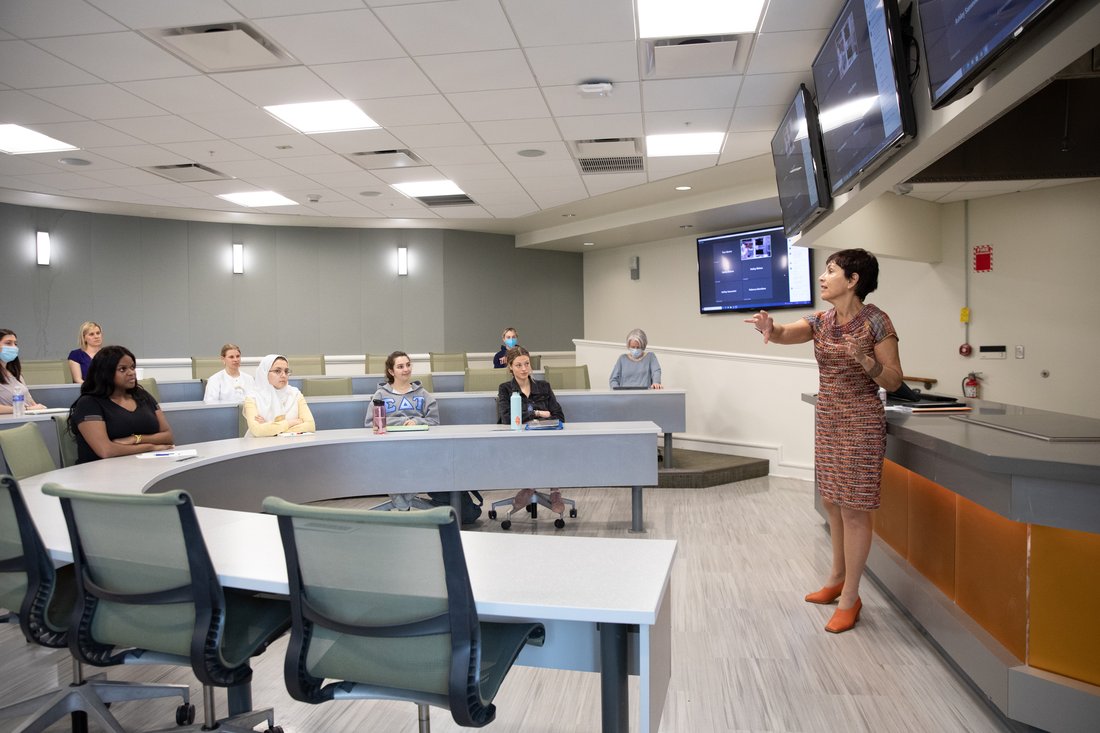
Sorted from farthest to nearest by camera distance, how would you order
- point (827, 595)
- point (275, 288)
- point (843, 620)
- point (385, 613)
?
1. point (275, 288)
2. point (827, 595)
3. point (843, 620)
4. point (385, 613)

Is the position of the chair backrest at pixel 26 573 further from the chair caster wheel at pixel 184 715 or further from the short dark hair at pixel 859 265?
the short dark hair at pixel 859 265

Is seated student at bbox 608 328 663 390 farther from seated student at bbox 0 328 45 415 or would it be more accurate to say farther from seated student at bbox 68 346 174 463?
seated student at bbox 0 328 45 415

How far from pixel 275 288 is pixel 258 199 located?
8.36 feet

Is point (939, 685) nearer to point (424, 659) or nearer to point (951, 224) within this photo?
point (424, 659)

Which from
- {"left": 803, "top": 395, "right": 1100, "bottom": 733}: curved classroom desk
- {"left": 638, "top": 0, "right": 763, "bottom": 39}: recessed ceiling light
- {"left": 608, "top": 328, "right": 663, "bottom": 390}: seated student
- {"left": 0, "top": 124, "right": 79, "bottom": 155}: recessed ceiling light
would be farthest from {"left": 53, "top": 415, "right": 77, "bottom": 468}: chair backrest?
{"left": 608, "top": 328, "right": 663, "bottom": 390}: seated student

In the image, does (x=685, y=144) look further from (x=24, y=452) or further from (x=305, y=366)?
(x=24, y=452)

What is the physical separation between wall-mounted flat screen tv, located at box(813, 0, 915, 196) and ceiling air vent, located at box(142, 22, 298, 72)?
3.03 metres

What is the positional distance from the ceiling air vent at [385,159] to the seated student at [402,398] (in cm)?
230

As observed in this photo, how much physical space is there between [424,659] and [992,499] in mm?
1910

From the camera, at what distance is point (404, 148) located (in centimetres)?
618

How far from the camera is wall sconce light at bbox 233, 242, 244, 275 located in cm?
1057

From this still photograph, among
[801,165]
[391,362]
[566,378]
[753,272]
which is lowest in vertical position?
[566,378]

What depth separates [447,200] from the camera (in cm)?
866

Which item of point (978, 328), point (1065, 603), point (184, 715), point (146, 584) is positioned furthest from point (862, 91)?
point (978, 328)
